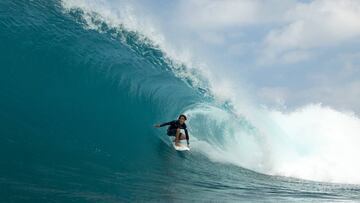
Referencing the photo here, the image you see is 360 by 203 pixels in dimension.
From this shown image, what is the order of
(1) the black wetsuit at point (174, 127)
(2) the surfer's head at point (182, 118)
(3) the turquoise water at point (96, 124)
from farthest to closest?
(1) the black wetsuit at point (174, 127) → (2) the surfer's head at point (182, 118) → (3) the turquoise water at point (96, 124)

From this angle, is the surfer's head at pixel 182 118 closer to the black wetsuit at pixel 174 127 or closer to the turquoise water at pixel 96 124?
the black wetsuit at pixel 174 127

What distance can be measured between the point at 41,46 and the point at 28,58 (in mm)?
1287

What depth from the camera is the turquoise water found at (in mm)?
7069

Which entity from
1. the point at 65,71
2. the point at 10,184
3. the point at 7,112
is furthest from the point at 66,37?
the point at 10,184

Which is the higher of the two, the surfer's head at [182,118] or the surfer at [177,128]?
the surfer's head at [182,118]

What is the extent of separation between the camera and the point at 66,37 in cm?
1567

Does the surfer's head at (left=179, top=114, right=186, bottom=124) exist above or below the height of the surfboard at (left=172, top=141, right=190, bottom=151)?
above

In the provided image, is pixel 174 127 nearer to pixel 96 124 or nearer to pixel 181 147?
pixel 181 147

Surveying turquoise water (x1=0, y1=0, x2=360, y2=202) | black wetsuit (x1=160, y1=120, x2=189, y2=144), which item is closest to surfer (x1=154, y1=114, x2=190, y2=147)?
black wetsuit (x1=160, y1=120, x2=189, y2=144)

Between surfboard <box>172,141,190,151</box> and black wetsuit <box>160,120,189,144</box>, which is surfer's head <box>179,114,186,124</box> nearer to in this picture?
black wetsuit <box>160,120,189,144</box>

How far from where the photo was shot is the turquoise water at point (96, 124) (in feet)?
23.2

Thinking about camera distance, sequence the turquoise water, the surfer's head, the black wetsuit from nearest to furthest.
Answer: the turquoise water, the surfer's head, the black wetsuit

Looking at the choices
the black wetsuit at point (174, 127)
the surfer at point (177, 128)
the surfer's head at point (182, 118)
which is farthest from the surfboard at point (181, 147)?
the surfer's head at point (182, 118)

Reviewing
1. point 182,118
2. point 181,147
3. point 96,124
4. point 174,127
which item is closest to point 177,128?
point 174,127
